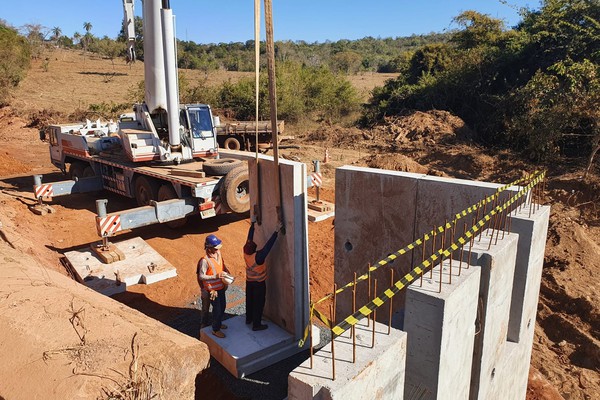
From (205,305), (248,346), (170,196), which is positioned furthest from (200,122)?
(248,346)

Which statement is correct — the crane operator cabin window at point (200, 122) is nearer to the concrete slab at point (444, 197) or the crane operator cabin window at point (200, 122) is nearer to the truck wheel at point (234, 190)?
the truck wheel at point (234, 190)

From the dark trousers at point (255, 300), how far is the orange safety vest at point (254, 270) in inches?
2.5

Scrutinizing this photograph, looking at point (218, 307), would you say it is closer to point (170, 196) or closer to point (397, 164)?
point (170, 196)

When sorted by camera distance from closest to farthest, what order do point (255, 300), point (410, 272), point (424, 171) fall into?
point (410, 272)
point (255, 300)
point (424, 171)

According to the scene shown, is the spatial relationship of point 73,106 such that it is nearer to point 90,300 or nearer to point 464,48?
point 464,48

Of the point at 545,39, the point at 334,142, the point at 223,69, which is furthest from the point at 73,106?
the point at 545,39

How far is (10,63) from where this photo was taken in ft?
98.0

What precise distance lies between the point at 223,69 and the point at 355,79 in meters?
16.2

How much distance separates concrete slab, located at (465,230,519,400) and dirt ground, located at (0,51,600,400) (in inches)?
86.4

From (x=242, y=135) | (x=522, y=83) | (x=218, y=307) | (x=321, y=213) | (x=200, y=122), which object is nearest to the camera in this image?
(x=218, y=307)

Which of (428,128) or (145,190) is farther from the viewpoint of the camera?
(428,128)

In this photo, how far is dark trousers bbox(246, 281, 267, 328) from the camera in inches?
219

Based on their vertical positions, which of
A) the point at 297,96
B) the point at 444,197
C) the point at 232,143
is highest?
the point at 297,96

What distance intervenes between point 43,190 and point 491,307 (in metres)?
10.2
